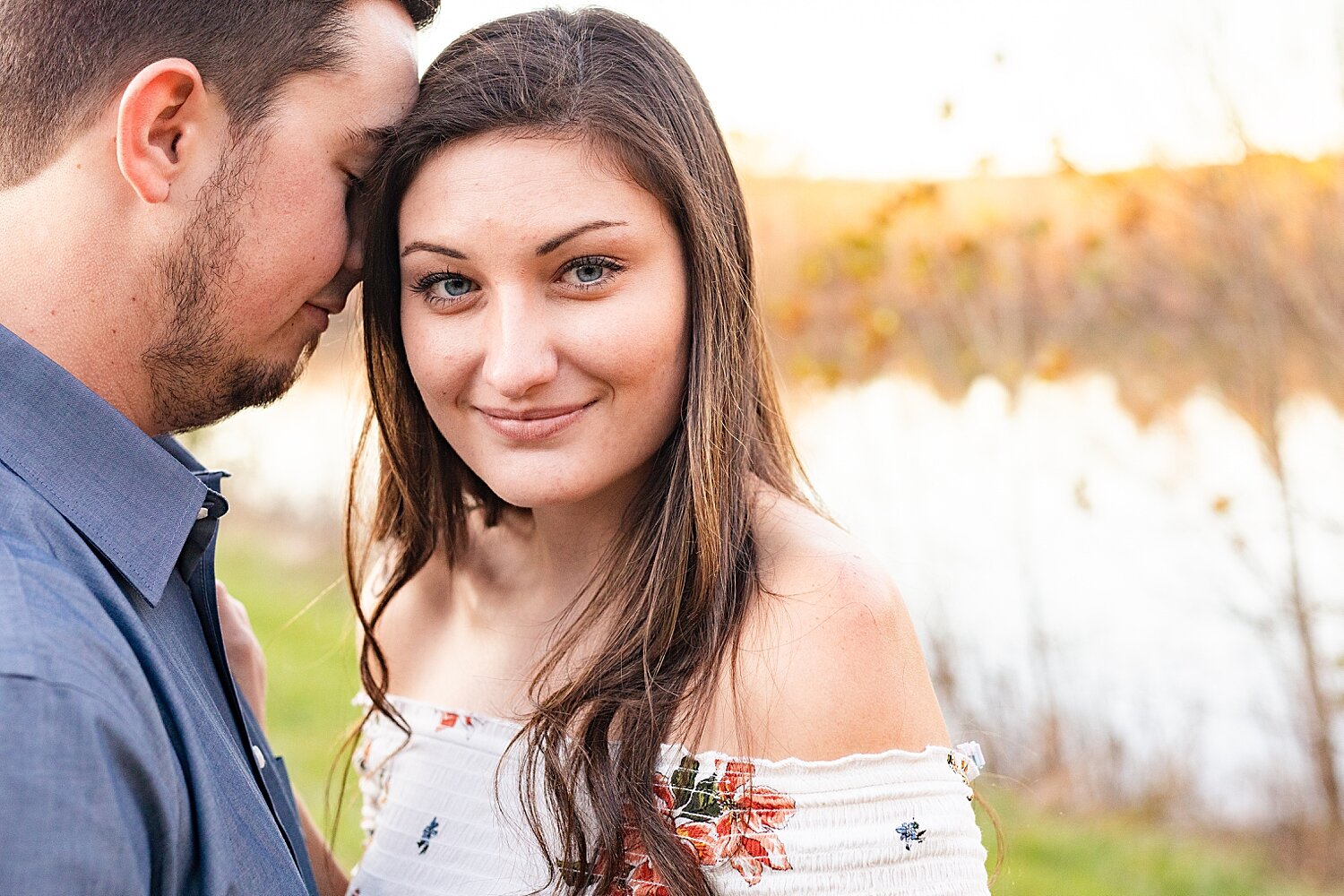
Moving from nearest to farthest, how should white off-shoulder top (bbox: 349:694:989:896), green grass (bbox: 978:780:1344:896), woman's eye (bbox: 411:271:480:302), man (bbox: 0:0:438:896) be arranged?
1. man (bbox: 0:0:438:896)
2. white off-shoulder top (bbox: 349:694:989:896)
3. woman's eye (bbox: 411:271:480:302)
4. green grass (bbox: 978:780:1344:896)

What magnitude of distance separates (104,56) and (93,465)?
553 millimetres

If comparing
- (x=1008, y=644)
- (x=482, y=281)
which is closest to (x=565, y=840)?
(x=482, y=281)

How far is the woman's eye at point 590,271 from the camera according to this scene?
6.26 ft

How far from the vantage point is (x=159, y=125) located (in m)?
1.81

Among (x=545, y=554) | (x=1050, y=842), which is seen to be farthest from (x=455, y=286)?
(x=1050, y=842)

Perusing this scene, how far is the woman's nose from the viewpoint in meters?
1.87

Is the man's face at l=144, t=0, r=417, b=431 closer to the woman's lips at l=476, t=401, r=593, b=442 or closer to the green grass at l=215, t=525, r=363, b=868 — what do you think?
the woman's lips at l=476, t=401, r=593, b=442

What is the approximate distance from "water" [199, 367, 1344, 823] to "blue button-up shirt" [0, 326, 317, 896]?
9.86 feet

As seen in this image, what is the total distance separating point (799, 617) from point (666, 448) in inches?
15.3

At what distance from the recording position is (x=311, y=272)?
78.7 inches

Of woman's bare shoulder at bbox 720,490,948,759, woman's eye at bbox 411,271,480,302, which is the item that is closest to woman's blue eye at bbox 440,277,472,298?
woman's eye at bbox 411,271,480,302

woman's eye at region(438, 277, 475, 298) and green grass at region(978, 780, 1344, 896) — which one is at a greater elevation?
woman's eye at region(438, 277, 475, 298)

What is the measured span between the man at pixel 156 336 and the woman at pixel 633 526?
0.50ft

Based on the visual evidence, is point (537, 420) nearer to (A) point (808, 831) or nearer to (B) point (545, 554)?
(B) point (545, 554)
